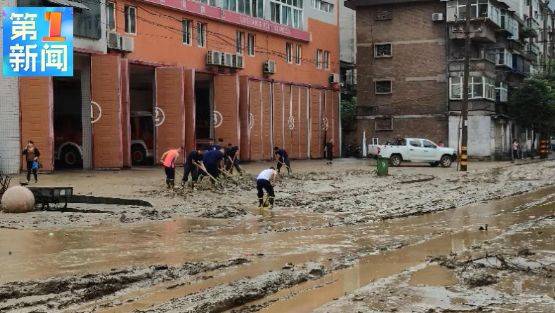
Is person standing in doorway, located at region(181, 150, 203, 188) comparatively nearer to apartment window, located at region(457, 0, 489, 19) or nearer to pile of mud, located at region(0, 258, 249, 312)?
pile of mud, located at region(0, 258, 249, 312)

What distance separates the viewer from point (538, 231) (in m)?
12.6

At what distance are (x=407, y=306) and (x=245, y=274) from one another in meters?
2.39

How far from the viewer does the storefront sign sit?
33.5 m

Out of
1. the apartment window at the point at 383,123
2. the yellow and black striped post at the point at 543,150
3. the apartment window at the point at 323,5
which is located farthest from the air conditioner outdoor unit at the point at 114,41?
the yellow and black striped post at the point at 543,150

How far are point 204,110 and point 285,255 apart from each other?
29.0m

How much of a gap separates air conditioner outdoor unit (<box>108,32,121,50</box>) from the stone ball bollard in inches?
588

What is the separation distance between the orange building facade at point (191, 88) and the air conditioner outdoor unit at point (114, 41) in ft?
0.15

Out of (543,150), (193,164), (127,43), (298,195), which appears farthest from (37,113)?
(543,150)

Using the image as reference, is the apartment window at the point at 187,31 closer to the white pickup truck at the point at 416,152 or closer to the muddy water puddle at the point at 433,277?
the white pickup truck at the point at 416,152

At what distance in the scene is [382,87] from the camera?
4975 centimetres

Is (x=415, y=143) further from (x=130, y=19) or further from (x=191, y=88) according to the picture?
(x=130, y=19)

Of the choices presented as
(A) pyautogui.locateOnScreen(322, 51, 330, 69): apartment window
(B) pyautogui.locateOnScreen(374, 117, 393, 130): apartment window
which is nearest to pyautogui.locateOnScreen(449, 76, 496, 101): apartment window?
(B) pyautogui.locateOnScreen(374, 117, 393, 130): apartment window

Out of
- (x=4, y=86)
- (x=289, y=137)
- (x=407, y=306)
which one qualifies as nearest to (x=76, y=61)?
(x=4, y=86)

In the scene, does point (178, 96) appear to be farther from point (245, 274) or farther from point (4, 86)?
point (245, 274)
